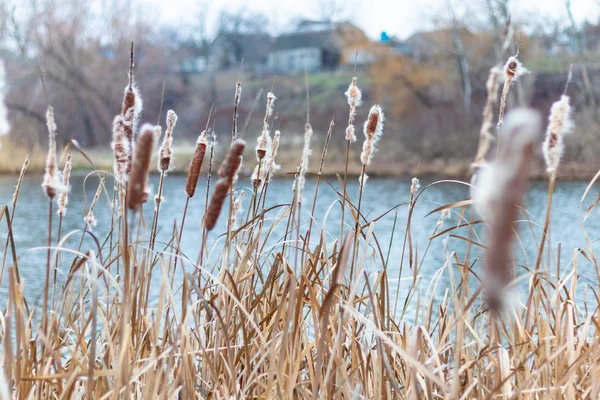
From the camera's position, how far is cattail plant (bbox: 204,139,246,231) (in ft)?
3.02

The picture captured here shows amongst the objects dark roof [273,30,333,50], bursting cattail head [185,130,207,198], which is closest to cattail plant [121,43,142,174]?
bursting cattail head [185,130,207,198]

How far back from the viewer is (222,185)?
0.92m

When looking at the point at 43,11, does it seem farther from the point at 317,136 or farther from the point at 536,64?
the point at 536,64

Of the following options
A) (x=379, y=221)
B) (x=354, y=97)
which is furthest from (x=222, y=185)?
(x=379, y=221)

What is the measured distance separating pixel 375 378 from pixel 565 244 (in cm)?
570

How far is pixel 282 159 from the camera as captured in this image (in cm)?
1672

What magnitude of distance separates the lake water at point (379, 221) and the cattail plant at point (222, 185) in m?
1.38

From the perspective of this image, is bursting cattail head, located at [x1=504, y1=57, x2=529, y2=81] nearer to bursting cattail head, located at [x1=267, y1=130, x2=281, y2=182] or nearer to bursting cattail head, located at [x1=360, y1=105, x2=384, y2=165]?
bursting cattail head, located at [x1=360, y1=105, x2=384, y2=165]

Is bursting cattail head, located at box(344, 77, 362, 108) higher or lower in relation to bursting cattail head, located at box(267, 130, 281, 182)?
higher

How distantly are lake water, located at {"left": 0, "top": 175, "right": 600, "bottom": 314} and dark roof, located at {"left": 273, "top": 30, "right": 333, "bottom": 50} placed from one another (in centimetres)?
3414

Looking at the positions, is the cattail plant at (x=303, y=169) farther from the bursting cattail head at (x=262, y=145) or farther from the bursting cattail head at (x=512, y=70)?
the bursting cattail head at (x=512, y=70)

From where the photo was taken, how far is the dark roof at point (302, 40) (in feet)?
158

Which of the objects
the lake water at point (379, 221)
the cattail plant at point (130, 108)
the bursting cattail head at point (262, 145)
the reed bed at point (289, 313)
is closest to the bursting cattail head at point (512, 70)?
the reed bed at point (289, 313)

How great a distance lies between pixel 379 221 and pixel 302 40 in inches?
1844
